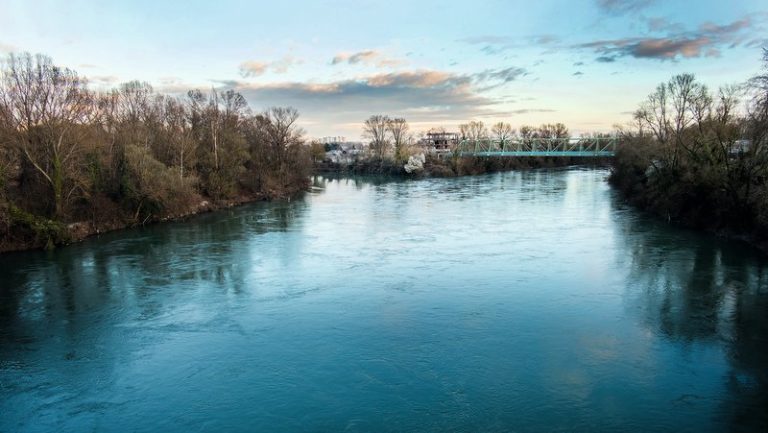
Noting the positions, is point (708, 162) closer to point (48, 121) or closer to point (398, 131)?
point (48, 121)

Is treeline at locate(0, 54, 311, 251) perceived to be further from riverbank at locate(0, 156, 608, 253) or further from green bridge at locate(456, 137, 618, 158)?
green bridge at locate(456, 137, 618, 158)

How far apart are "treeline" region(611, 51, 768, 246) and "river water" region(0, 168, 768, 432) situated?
199 centimetres

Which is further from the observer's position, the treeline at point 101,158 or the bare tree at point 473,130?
the bare tree at point 473,130

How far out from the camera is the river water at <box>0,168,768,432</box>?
10.2 m

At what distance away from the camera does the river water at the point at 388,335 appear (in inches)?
401

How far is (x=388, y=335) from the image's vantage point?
13773 mm

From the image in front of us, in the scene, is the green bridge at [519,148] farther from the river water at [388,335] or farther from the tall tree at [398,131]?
the river water at [388,335]

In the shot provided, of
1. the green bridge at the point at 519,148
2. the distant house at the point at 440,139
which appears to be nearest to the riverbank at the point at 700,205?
the green bridge at the point at 519,148

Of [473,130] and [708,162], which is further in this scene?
[473,130]

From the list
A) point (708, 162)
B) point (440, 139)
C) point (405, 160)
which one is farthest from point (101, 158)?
point (440, 139)

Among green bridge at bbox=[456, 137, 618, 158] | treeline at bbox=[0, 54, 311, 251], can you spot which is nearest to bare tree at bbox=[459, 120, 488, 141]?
green bridge at bbox=[456, 137, 618, 158]

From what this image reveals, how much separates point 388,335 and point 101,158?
24.6 m

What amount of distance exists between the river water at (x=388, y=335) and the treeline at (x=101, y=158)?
372 cm

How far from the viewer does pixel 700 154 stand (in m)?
28.3
